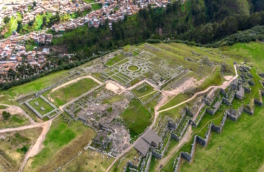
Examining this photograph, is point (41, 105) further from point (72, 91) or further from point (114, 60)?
point (114, 60)

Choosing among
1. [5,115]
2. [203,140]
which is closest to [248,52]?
[203,140]

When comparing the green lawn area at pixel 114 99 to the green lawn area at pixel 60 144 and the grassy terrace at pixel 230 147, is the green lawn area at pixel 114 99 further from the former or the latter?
the grassy terrace at pixel 230 147

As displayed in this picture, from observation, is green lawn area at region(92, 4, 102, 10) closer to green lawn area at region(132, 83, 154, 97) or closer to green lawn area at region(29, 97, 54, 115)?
green lawn area at region(132, 83, 154, 97)

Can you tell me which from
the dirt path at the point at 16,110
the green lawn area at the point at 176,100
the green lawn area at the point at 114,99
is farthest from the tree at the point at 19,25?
the green lawn area at the point at 176,100

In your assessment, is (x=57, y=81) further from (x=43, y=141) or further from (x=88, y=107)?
(x=43, y=141)

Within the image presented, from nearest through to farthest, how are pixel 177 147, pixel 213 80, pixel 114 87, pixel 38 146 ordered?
pixel 38 146 → pixel 177 147 → pixel 114 87 → pixel 213 80

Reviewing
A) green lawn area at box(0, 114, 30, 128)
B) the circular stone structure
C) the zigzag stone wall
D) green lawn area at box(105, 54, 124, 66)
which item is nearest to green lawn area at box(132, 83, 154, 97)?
the circular stone structure
